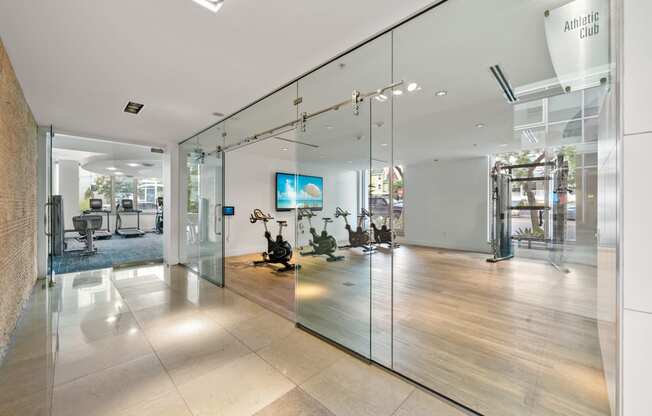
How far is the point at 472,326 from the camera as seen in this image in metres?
2.89

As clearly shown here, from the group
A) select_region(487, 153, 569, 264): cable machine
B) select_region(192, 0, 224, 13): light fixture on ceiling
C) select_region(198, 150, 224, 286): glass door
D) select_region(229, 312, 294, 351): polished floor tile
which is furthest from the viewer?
select_region(198, 150, 224, 286): glass door

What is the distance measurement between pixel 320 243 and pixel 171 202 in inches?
173

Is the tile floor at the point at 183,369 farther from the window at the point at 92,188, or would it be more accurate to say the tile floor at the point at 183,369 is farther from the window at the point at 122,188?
the window at the point at 122,188

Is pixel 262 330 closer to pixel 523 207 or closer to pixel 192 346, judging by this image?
pixel 192 346

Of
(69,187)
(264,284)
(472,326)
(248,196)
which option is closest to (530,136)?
(472,326)

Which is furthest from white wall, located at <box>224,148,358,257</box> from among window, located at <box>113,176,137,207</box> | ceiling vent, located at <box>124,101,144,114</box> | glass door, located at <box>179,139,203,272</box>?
window, located at <box>113,176,137,207</box>

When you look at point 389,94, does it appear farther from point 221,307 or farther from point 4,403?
point 4,403

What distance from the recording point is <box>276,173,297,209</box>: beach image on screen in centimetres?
803

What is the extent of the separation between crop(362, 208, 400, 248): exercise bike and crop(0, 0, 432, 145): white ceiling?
5.51ft

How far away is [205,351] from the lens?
2.45 metres

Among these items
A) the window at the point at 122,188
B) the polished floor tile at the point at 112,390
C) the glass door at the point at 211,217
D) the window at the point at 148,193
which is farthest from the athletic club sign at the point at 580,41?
the window at the point at 122,188

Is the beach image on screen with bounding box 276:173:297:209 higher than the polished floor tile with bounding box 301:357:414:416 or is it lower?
higher

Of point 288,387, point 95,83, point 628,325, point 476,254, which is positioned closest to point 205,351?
point 288,387

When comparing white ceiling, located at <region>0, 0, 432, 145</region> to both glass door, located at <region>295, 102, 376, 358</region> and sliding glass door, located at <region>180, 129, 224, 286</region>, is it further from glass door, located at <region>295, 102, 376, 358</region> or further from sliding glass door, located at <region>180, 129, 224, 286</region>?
sliding glass door, located at <region>180, 129, 224, 286</region>
